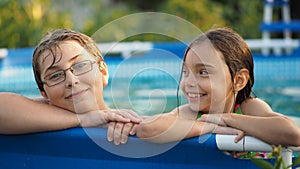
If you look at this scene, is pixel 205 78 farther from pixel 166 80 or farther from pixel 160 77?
pixel 160 77

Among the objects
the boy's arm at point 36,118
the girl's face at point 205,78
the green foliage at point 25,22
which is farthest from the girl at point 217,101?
the green foliage at point 25,22

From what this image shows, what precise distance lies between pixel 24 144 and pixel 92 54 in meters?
0.46

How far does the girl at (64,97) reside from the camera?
2215mm

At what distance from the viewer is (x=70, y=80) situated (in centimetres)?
230

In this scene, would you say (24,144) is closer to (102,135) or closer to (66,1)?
(102,135)

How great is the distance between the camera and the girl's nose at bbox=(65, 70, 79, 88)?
2295 mm

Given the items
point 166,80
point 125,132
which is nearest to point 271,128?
point 125,132

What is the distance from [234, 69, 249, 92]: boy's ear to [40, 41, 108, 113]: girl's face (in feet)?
1.82

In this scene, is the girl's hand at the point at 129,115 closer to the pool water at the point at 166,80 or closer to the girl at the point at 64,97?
the girl at the point at 64,97

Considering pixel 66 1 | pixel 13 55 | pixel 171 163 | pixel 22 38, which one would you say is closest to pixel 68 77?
pixel 171 163

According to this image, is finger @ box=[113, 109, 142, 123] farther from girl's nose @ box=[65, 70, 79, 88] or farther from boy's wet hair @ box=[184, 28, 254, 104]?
boy's wet hair @ box=[184, 28, 254, 104]

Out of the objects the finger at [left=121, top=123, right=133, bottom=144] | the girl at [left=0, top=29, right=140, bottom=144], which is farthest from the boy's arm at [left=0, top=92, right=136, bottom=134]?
the finger at [left=121, top=123, right=133, bottom=144]

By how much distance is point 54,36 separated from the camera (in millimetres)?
2420

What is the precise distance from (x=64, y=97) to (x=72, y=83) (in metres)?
0.08
